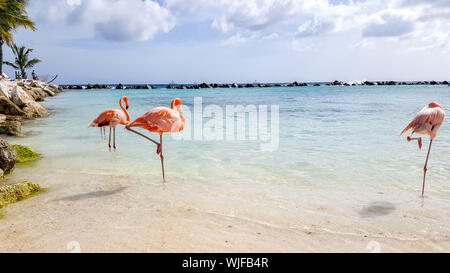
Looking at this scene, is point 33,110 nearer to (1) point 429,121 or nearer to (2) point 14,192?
(2) point 14,192

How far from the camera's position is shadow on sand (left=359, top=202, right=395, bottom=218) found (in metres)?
4.41

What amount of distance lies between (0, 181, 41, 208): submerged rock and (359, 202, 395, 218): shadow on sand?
4987mm

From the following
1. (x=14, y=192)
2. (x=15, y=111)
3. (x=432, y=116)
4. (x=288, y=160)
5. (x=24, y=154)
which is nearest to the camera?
(x=14, y=192)

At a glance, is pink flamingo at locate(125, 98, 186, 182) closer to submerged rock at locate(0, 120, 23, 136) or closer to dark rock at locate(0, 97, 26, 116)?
submerged rock at locate(0, 120, 23, 136)

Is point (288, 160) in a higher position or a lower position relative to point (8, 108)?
lower

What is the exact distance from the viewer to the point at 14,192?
15.4 feet

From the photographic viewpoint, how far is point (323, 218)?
425cm

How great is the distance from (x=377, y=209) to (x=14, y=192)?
17.6ft

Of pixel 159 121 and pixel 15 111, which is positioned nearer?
pixel 159 121

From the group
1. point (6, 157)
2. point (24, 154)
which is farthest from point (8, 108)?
point (6, 157)

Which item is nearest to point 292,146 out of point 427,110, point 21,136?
point 427,110

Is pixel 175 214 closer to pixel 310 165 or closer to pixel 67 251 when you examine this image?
pixel 67 251

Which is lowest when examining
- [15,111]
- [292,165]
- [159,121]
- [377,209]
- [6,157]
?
[377,209]

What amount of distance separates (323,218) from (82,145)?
772 cm
